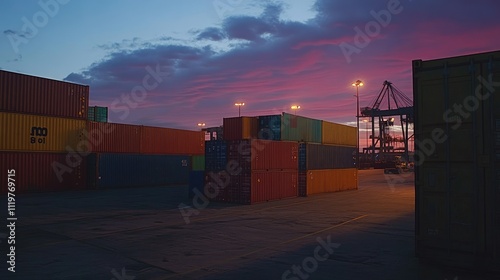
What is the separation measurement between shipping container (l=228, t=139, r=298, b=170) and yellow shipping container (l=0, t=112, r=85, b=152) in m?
15.6

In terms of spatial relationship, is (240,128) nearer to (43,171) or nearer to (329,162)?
(329,162)

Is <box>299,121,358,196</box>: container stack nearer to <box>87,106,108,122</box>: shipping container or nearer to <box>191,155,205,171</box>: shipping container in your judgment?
<box>191,155,205,171</box>: shipping container

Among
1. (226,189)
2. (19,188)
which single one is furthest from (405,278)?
(19,188)

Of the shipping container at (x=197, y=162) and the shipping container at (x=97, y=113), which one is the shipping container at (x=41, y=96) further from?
the shipping container at (x=197, y=162)

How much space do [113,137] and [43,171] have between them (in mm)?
7509

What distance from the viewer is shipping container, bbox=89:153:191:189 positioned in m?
34.0

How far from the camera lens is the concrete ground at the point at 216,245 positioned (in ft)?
28.4

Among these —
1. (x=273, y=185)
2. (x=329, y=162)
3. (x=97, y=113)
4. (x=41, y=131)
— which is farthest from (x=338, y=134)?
(x=97, y=113)

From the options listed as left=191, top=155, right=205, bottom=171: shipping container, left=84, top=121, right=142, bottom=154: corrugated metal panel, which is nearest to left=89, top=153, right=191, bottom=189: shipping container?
left=191, top=155, right=205, bottom=171: shipping container

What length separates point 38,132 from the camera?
95.1ft

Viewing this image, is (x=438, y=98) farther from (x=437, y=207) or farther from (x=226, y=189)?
(x=226, y=189)

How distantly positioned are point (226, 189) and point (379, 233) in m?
12.2

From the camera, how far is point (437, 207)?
334 inches
